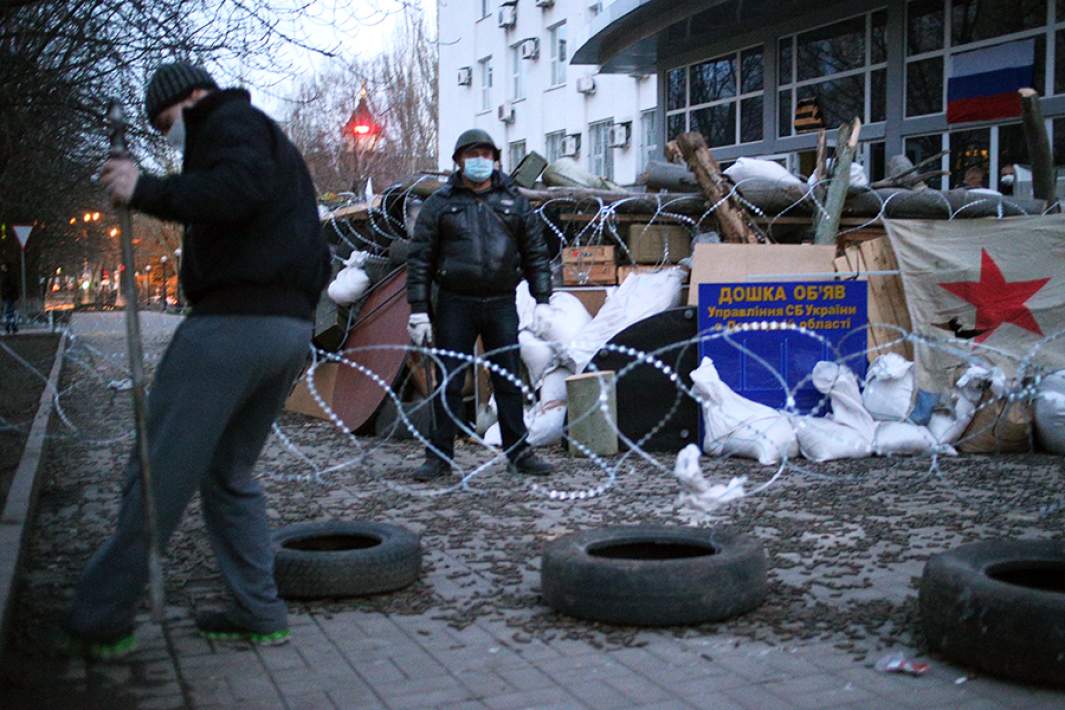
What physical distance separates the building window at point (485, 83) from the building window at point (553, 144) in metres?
5.39

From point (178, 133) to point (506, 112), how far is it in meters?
39.4

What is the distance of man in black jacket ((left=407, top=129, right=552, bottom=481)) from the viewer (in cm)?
802

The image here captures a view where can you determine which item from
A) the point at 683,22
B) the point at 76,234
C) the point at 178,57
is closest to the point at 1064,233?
the point at 178,57

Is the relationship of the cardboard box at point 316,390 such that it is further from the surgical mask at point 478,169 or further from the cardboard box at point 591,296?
the surgical mask at point 478,169

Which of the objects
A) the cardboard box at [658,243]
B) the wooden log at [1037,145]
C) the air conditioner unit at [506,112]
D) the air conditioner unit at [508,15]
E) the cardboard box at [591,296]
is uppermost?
the air conditioner unit at [508,15]

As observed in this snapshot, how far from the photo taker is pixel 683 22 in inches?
947

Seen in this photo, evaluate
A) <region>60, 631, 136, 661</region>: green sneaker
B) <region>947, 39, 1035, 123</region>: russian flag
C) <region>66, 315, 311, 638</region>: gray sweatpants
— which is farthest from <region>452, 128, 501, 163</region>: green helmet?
<region>947, 39, 1035, 123</region>: russian flag

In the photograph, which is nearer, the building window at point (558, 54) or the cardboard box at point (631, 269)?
the cardboard box at point (631, 269)

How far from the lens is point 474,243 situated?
801cm

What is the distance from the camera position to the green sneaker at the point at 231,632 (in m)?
4.25

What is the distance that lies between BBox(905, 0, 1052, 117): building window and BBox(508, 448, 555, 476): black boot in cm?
1336

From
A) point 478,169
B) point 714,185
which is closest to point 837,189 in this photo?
point 714,185

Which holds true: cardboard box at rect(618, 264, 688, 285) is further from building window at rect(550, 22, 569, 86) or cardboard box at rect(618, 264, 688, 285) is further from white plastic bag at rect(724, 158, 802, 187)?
building window at rect(550, 22, 569, 86)

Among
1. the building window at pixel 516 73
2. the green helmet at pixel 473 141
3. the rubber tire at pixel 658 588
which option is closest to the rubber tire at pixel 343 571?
the rubber tire at pixel 658 588
